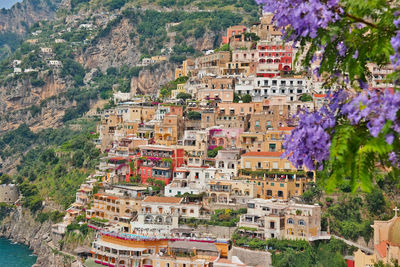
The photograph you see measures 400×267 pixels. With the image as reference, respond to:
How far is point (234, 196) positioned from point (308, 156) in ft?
109

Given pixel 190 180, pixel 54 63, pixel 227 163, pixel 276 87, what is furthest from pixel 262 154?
pixel 54 63

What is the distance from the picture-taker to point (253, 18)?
101938mm

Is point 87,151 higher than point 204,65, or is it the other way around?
point 204,65

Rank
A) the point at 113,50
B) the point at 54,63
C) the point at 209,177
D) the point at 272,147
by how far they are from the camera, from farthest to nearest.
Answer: the point at 113,50 → the point at 54,63 → the point at 272,147 → the point at 209,177

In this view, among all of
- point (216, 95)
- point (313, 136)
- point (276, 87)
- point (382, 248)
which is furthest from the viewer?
point (216, 95)

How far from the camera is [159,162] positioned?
45469 mm

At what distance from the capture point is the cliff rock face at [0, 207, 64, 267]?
5027cm

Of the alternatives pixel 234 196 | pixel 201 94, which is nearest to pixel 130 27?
pixel 201 94

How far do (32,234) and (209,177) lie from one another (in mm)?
26624

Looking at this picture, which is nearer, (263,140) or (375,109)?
(375,109)

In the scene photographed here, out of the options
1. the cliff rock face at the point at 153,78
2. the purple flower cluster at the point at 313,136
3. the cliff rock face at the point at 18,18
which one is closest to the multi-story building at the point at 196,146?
the purple flower cluster at the point at 313,136

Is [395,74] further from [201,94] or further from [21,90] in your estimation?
[21,90]

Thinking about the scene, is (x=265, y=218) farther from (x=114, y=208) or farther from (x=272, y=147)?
(x=114, y=208)

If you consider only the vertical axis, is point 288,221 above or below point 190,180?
below
